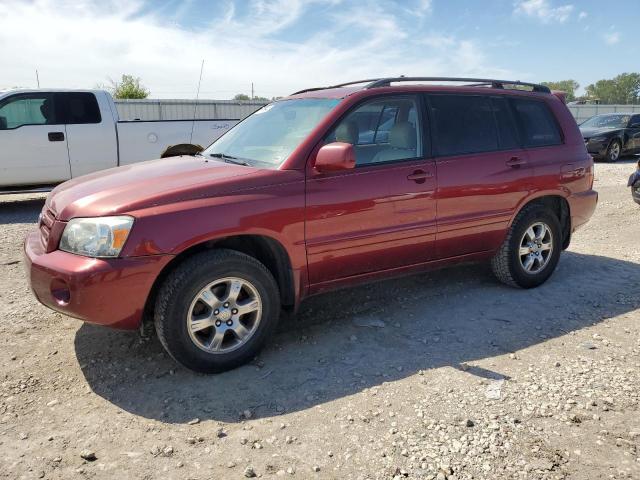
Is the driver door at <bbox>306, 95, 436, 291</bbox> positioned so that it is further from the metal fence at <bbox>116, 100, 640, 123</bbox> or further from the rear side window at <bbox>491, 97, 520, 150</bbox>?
the metal fence at <bbox>116, 100, 640, 123</bbox>

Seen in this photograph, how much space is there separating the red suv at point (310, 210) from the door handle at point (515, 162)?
0.4 inches

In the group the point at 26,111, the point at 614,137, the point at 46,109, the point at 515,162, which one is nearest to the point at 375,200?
the point at 515,162

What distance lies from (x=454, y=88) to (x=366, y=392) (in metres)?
2.62

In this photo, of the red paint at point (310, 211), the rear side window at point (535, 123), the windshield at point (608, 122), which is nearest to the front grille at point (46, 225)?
the red paint at point (310, 211)

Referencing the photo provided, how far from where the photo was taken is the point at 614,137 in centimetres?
1580

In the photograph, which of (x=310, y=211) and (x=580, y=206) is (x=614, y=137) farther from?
(x=310, y=211)

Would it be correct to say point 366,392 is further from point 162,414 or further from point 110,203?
point 110,203

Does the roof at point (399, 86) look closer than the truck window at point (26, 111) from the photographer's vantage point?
Yes

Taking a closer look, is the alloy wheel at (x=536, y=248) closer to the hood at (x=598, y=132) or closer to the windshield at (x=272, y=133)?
the windshield at (x=272, y=133)

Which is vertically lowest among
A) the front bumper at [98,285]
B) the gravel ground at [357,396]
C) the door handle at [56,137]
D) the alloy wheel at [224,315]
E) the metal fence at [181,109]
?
the gravel ground at [357,396]

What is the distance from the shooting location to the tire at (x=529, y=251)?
15.3 feet

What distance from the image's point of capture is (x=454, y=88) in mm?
4422

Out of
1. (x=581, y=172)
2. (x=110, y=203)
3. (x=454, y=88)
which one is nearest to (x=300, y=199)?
(x=110, y=203)

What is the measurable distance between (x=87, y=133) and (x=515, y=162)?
22.8ft
